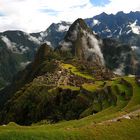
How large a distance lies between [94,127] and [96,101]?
285ft

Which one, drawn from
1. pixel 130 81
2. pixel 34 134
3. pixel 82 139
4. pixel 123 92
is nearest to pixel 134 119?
pixel 82 139

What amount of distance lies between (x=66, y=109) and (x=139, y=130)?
388 ft

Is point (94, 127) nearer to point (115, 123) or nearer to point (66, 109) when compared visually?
point (115, 123)

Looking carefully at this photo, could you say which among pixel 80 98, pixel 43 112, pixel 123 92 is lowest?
pixel 43 112

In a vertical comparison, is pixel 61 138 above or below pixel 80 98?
above

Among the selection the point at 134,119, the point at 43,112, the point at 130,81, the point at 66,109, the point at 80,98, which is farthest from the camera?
the point at 43,112

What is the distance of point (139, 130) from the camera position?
6097 cm

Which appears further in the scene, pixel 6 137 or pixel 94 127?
pixel 94 127

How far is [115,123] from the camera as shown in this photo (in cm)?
6241

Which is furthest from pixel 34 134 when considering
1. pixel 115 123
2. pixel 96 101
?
pixel 96 101

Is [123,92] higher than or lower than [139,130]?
lower

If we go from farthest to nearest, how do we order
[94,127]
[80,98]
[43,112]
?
1. [43,112]
2. [80,98]
3. [94,127]

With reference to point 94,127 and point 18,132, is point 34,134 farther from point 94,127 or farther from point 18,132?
point 94,127

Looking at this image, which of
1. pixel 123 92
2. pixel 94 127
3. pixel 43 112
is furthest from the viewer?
pixel 43 112
